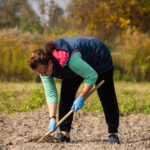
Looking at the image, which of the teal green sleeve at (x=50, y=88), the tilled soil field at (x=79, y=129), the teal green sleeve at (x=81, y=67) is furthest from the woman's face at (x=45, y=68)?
the tilled soil field at (x=79, y=129)

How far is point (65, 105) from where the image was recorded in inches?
148

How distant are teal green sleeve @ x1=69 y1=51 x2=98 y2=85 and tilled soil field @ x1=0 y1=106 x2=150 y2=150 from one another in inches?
34.9

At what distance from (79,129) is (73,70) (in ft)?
6.30

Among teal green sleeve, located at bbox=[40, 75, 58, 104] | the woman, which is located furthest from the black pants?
teal green sleeve, located at bbox=[40, 75, 58, 104]

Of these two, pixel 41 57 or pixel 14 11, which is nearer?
pixel 41 57

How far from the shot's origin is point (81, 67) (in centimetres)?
296

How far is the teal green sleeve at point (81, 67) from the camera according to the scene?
2957mm

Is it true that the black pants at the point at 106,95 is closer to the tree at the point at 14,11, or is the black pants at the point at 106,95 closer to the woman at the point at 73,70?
the woman at the point at 73,70

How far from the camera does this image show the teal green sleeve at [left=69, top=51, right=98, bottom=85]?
116 inches

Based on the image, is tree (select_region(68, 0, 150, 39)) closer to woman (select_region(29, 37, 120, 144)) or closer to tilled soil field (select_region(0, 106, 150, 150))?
tilled soil field (select_region(0, 106, 150, 150))

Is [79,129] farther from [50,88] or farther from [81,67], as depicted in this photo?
[81,67]

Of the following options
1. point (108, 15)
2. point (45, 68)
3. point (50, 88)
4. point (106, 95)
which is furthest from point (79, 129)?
point (108, 15)

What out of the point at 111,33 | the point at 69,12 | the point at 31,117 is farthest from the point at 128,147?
the point at 69,12

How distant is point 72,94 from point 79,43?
0.78m
